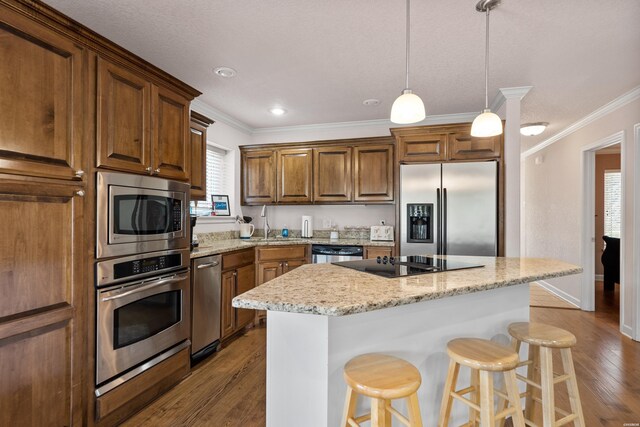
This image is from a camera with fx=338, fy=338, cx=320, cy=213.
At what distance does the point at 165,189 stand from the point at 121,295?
2.40 ft

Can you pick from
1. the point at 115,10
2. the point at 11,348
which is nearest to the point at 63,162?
the point at 11,348

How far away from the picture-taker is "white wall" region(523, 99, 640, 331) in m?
3.47

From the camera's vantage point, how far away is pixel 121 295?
1973mm

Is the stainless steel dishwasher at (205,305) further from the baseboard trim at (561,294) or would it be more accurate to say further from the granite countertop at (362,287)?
the baseboard trim at (561,294)

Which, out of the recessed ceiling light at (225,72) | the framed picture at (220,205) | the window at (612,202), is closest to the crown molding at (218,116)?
the recessed ceiling light at (225,72)

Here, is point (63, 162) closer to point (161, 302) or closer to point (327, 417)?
point (161, 302)

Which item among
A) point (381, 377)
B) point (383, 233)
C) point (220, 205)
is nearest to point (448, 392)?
point (381, 377)

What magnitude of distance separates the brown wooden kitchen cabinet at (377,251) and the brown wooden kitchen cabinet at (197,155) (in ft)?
6.03

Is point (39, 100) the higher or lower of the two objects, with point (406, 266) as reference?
higher

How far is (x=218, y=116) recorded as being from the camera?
4.03 m

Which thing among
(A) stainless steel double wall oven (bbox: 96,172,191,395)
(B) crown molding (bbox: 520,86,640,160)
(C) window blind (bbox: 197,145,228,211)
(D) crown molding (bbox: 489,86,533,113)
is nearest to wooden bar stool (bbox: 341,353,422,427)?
(A) stainless steel double wall oven (bbox: 96,172,191,395)

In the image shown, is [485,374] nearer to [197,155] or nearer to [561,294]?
[197,155]

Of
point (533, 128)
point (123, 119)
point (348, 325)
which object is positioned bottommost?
point (348, 325)

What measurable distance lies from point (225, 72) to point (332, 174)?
1.83m
